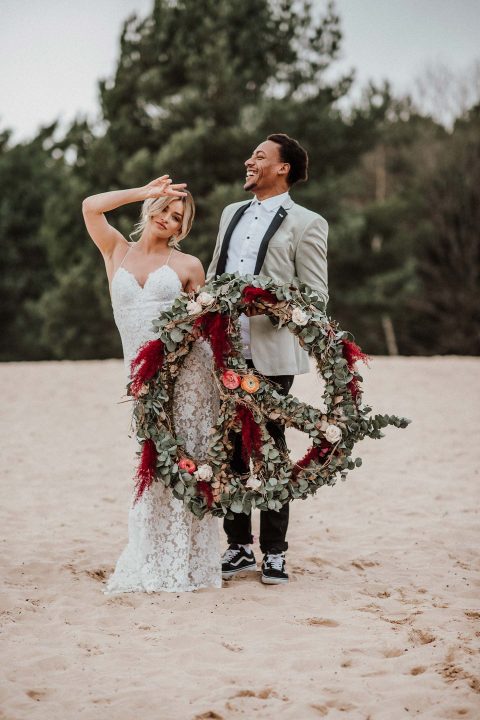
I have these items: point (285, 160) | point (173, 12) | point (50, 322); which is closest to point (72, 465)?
point (285, 160)

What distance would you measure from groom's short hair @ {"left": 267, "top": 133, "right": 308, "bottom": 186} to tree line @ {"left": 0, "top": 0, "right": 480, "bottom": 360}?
1212 cm

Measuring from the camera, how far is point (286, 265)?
4242 millimetres

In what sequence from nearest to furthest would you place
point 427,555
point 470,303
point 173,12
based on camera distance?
point 427,555
point 173,12
point 470,303

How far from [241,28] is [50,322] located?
8.05 m

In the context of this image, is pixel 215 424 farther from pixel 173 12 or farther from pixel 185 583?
pixel 173 12

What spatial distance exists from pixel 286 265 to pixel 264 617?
176cm

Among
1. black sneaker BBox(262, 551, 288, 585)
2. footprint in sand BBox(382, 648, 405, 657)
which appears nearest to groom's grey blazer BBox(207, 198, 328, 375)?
black sneaker BBox(262, 551, 288, 585)

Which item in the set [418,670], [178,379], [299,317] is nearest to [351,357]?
[299,317]

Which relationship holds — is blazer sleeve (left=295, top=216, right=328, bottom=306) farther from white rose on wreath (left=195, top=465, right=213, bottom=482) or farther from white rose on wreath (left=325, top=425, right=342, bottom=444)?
white rose on wreath (left=195, top=465, right=213, bottom=482)

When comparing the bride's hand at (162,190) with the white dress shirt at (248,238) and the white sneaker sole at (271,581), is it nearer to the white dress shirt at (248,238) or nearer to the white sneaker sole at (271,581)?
the white dress shirt at (248,238)

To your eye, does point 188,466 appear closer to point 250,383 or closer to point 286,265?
point 250,383

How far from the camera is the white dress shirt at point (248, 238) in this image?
4238mm

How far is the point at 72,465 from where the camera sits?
313 inches

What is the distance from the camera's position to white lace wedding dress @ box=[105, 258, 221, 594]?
13.5 feet
